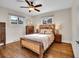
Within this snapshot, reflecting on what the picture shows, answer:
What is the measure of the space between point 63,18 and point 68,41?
1759 millimetres

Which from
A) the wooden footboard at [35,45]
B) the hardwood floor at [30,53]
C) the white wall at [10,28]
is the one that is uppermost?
the white wall at [10,28]

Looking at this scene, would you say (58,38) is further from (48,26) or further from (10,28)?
(10,28)

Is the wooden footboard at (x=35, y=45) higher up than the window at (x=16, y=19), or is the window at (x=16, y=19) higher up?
the window at (x=16, y=19)

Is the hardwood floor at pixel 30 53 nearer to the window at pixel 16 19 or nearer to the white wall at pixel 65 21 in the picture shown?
the white wall at pixel 65 21

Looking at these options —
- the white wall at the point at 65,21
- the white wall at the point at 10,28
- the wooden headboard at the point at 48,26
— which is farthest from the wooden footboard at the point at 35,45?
the white wall at the point at 65,21

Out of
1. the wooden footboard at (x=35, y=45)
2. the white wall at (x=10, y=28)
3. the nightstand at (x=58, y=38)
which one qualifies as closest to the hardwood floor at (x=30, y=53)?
the wooden footboard at (x=35, y=45)

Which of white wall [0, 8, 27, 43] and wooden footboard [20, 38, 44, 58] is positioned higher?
white wall [0, 8, 27, 43]

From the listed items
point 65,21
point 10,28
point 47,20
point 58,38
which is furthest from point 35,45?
point 47,20

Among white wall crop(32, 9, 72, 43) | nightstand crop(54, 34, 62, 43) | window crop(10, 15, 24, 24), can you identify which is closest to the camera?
white wall crop(32, 9, 72, 43)

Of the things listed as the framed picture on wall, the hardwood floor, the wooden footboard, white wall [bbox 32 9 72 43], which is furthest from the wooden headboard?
the wooden footboard

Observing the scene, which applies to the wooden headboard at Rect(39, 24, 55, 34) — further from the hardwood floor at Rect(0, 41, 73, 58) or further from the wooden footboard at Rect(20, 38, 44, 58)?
the wooden footboard at Rect(20, 38, 44, 58)

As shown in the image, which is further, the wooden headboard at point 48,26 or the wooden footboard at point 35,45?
the wooden headboard at point 48,26

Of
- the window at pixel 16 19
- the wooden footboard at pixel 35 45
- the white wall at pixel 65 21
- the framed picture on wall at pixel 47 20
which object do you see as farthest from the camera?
the framed picture on wall at pixel 47 20

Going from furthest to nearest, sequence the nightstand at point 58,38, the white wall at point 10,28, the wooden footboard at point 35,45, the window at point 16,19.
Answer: the window at point 16,19 → the nightstand at point 58,38 → the white wall at point 10,28 → the wooden footboard at point 35,45
